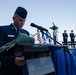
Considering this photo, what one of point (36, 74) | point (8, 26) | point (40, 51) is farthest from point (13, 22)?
point (36, 74)

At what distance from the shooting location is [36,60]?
1.61 metres

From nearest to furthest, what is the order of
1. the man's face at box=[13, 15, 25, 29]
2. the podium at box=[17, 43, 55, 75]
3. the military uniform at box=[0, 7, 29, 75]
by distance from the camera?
the podium at box=[17, 43, 55, 75] → the military uniform at box=[0, 7, 29, 75] → the man's face at box=[13, 15, 25, 29]

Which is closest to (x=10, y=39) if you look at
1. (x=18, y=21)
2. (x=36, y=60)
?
(x=18, y=21)

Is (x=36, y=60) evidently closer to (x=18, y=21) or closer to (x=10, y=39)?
(x=10, y=39)

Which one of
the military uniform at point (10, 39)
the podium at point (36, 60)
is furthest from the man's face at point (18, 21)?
the podium at point (36, 60)

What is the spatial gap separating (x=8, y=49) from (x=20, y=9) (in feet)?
2.28

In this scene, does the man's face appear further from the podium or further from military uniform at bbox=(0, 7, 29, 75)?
the podium

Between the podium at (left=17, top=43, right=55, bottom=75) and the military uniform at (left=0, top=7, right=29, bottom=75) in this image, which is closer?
the podium at (left=17, top=43, right=55, bottom=75)

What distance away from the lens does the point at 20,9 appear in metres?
2.08

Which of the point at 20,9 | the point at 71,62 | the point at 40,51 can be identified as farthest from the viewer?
the point at 71,62

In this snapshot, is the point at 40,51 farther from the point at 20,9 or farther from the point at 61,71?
the point at 61,71

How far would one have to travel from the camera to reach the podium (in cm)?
148

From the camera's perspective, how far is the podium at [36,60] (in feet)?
4.84

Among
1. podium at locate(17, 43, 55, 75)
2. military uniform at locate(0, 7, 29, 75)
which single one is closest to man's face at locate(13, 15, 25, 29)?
military uniform at locate(0, 7, 29, 75)
